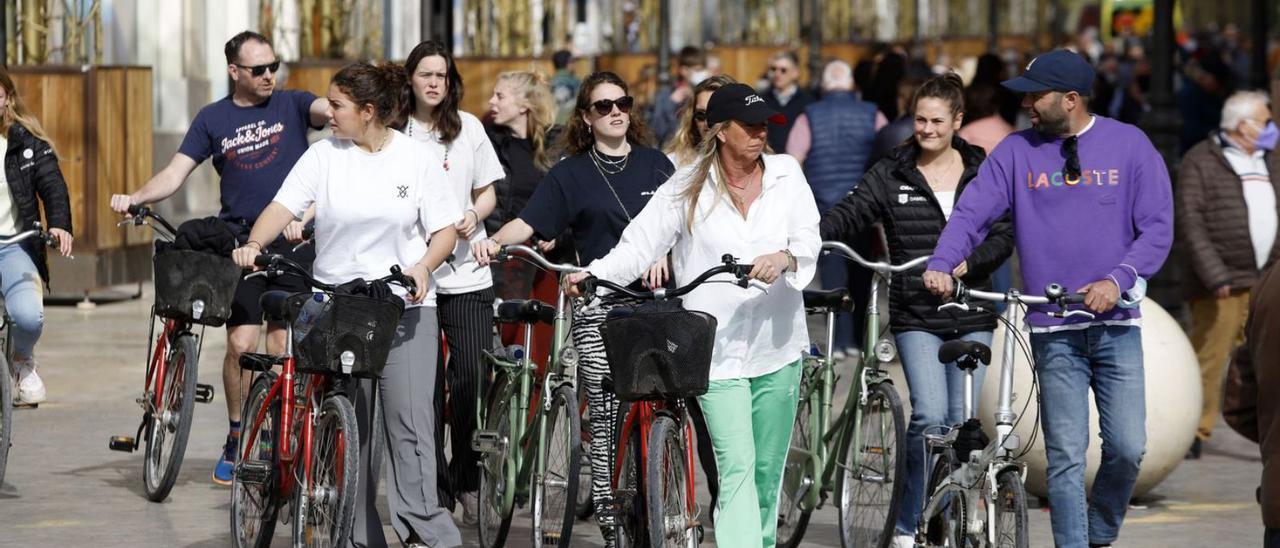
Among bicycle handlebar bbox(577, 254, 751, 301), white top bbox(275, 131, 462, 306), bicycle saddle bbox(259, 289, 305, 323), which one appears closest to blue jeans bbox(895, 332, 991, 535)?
bicycle handlebar bbox(577, 254, 751, 301)

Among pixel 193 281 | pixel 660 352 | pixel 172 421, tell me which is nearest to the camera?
pixel 660 352

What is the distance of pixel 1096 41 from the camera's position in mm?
49969

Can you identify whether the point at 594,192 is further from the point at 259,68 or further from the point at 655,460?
the point at 655,460

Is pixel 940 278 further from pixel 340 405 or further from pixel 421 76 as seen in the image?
pixel 421 76

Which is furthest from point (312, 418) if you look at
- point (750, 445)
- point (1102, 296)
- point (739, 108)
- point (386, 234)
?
point (1102, 296)

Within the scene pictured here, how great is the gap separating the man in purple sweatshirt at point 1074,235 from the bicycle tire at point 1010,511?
0.51 meters

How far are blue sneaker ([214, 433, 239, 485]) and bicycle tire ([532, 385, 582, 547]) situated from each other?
2028mm

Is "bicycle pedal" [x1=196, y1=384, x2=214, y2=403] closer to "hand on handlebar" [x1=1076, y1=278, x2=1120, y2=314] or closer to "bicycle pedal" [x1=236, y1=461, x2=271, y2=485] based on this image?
"bicycle pedal" [x1=236, y1=461, x2=271, y2=485]

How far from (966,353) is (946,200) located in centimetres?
137

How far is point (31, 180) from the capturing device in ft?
32.4

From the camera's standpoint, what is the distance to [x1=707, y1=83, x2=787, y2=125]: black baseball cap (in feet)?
23.1

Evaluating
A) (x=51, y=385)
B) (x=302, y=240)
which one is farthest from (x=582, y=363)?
(x=51, y=385)

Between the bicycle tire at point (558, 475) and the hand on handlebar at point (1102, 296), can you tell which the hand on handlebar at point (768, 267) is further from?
the bicycle tire at point (558, 475)

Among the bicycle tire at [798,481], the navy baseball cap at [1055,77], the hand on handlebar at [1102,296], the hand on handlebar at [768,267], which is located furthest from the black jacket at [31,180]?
the hand on handlebar at [1102,296]
